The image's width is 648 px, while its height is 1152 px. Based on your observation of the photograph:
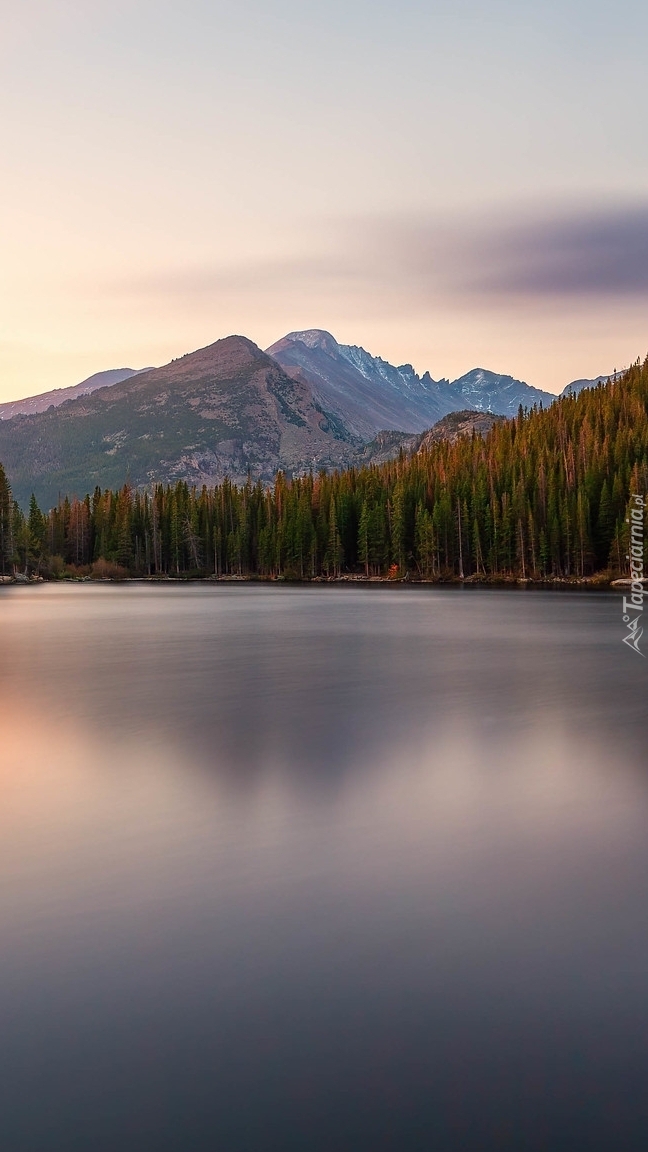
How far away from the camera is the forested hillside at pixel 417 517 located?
127m

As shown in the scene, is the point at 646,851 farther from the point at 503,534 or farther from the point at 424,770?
the point at 503,534

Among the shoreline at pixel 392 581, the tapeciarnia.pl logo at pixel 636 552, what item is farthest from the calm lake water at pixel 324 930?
the shoreline at pixel 392 581

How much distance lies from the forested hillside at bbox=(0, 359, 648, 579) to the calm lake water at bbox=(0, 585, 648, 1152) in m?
97.2

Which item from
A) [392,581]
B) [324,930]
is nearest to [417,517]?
[392,581]

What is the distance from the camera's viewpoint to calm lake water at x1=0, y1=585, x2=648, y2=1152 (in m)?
7.06

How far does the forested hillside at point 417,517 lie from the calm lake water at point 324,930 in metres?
97.2

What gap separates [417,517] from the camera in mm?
140000

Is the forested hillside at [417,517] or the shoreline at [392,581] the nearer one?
the shoreline at [392,581]

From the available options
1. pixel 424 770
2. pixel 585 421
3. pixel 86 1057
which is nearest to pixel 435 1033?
pixel 86 1057

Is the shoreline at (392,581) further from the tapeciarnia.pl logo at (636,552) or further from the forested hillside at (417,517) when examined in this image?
the tapeciarnia.pl logo at (636,552)

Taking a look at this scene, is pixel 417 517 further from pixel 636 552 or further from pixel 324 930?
pixel 324 930

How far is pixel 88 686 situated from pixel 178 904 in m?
22.0

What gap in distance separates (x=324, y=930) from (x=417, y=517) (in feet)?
429

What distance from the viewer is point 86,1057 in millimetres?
7746
